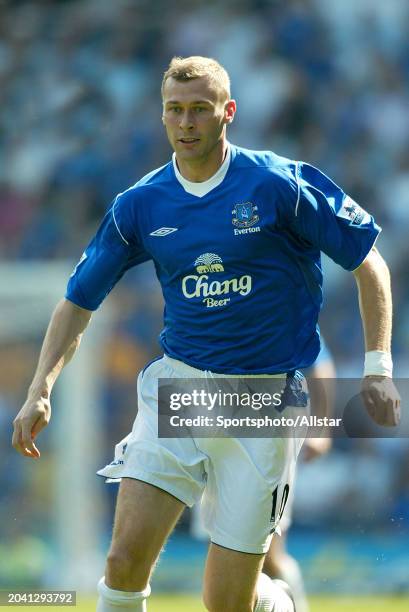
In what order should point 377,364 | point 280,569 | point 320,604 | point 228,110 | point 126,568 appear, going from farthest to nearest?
point 320,604 → point 280,569 → point 228,110 → point 377,364 → point 126,568

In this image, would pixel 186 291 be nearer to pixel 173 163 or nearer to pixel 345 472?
pixel 173 163

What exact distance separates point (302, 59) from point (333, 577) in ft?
17.4

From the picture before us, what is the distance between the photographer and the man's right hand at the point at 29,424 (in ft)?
15.8

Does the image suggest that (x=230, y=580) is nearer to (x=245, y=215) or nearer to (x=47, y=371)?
(x=47, y=371)

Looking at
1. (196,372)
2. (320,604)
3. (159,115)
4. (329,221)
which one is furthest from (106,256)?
(159,115)

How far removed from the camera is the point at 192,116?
16.1 ft

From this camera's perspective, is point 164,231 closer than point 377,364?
→ No

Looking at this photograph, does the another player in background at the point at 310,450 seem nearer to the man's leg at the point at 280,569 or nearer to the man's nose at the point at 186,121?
the man's leg at the point at 280,569

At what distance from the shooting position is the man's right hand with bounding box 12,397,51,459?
481 centimetres

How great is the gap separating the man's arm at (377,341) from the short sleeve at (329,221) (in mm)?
67

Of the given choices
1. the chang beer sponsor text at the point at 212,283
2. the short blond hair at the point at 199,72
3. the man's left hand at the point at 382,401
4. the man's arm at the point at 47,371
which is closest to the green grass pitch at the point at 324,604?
the man's arm at the point at 47,371

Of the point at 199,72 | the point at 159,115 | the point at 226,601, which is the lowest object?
the point at 226,601

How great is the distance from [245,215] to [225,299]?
34 cm

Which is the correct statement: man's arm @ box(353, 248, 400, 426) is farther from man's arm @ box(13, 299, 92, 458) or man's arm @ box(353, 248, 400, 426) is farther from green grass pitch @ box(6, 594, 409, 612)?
green grass pitch @ box(6, 594, 409, 612)
